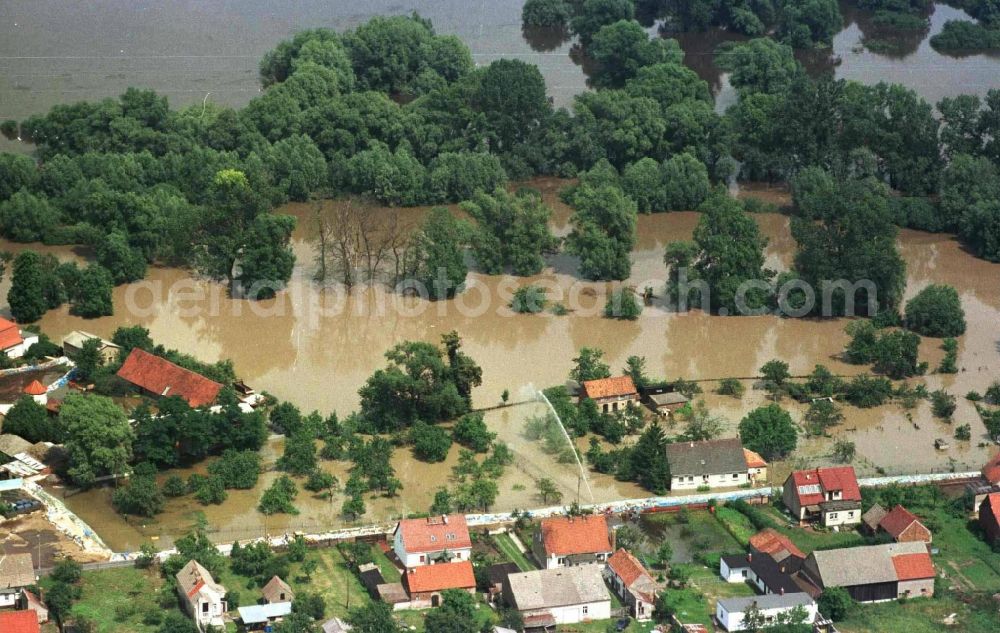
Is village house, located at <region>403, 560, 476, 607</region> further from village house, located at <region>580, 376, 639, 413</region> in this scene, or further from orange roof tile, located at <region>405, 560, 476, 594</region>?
village house, located at <region>580, 376, 639, 413</region>

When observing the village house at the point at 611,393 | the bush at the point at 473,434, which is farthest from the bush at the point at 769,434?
the bush at the point at 473,434

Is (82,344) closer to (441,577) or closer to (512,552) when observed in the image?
(512,552)

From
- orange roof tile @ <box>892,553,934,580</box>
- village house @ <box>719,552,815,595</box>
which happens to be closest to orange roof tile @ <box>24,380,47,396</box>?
village house @ <box>719,552,815,595</box>

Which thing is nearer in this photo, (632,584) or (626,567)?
(632,584)

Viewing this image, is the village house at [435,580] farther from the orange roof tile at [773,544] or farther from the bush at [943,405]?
the bush at [943,405]

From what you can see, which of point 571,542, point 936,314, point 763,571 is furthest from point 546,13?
point 763,571

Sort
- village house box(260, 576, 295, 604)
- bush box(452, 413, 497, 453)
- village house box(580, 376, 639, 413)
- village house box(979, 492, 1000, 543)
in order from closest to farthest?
village house box(260, 576, 295, 604) → village house box(979, 492, 1000, 543) → bush box(452, 413, 497, 453) → village house box(580, 376, 639, 413)
